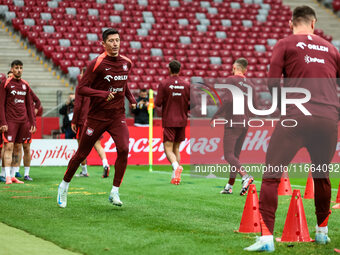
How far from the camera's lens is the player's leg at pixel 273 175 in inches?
192

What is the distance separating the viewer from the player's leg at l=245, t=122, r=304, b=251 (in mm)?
4883

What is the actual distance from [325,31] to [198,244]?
27.9 metres

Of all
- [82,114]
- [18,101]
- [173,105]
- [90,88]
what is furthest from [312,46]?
[82,114]

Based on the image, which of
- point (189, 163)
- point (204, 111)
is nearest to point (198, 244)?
point (189, 163)

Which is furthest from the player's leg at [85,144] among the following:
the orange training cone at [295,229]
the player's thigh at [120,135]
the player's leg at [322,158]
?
the player's leg at [322,158]

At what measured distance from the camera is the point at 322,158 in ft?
16.6

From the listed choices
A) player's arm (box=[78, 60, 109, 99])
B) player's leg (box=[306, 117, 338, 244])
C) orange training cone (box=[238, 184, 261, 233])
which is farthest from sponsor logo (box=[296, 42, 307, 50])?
player's arm (box=[78, 60, 109, 99])

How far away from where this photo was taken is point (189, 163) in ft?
54.7

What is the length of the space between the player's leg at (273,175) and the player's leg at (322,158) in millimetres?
131

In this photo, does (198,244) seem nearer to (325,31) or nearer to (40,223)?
(40,223)

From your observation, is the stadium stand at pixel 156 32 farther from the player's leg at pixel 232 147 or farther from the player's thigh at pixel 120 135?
the player's thigh at pixel 120 135

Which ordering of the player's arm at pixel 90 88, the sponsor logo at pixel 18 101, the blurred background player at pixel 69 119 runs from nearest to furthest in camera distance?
the player's arm at pixel 90 88 → the sponsor logo at pixel 18 101 → the blurred background player at pixel 69 119

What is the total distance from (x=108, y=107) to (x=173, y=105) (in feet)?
12.8

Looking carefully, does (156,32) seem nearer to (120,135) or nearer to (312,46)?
(120,135)
